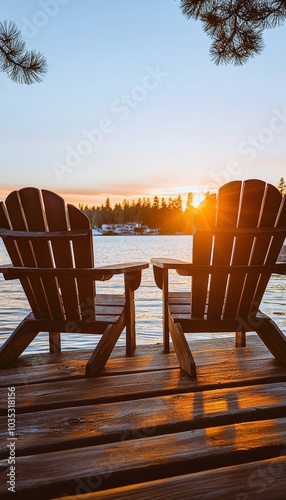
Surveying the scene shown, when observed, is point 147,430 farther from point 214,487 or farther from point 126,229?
point 126,229

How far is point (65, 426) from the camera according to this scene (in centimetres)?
180

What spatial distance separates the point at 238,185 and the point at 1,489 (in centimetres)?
202

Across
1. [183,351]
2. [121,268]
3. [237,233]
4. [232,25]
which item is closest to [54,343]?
[121,268]

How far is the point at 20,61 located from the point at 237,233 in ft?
11.5

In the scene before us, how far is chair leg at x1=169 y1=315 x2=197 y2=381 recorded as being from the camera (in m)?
2.40

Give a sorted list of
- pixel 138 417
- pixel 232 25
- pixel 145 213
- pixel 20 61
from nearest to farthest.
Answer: pixel 138 417 < pixel 20 61 < pixel 232 25 < pixel 145 213

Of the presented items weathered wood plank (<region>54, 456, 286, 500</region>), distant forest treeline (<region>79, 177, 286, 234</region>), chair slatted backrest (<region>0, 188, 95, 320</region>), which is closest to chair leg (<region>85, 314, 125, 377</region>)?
chair slatted backrest (<region>0, 188, 95, 320</region>)

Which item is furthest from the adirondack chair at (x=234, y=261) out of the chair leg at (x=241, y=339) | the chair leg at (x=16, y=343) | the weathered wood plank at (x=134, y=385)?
the chair leg at (x=16, y=343)

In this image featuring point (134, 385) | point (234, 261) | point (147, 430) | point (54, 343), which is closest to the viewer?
point (147, 430)

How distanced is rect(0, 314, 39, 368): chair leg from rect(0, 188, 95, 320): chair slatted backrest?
19cm

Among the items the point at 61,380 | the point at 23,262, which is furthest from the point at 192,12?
the point at 61,380

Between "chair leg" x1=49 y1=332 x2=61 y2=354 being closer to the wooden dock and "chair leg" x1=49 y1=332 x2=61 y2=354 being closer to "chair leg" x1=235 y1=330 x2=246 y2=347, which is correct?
the wooden dock

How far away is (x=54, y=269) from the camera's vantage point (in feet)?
8.40

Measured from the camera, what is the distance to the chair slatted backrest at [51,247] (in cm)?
256
